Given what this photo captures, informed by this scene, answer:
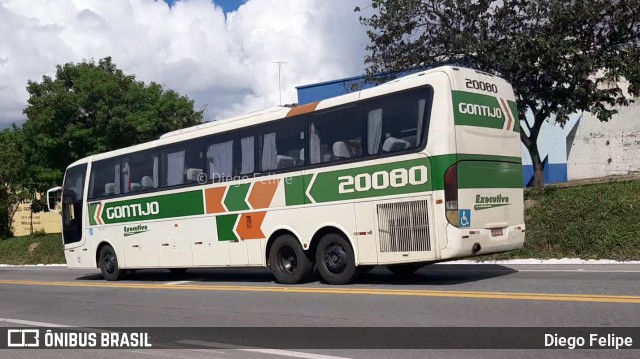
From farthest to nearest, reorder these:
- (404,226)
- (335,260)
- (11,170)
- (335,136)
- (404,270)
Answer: (11,170) → (404,270) → (335,260) → (335,136) → (404,226)

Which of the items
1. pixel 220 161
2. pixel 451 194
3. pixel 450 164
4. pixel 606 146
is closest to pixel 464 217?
pixel 451 194

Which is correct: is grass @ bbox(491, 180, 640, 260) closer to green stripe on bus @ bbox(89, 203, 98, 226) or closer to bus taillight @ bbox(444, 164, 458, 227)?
bus taillight @ bbox(444, 164, 458, 227)

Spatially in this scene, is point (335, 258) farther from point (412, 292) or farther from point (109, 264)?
point (109, 264)

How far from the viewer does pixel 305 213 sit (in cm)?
1205

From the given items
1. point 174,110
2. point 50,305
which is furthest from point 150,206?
point 174,110

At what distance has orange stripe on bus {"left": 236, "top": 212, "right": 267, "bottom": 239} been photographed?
12969mm

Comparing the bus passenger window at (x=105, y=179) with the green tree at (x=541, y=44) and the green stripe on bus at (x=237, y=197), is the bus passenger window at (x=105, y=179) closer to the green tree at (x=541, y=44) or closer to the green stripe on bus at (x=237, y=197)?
the green stripe on bus at (x=237, y=197)

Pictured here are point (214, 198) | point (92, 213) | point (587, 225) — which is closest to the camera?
point (214, 198)

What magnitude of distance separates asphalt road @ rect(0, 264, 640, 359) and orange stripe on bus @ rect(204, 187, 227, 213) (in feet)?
5.13

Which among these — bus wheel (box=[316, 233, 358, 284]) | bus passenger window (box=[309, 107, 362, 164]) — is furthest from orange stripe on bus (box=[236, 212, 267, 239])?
bus passenger window (box=[309, 107, 362, 164])

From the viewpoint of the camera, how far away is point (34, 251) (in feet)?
107

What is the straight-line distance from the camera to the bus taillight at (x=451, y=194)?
10.1 m

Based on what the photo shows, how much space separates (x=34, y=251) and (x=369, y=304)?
1080 inches

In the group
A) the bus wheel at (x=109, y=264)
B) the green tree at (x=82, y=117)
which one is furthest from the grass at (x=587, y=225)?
the green tree at (x=82, y=117)
